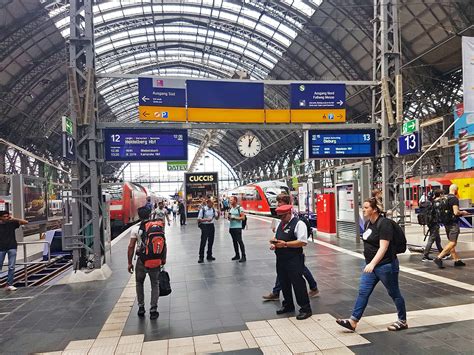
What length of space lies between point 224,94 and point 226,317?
224 inches

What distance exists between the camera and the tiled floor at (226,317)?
4.36m

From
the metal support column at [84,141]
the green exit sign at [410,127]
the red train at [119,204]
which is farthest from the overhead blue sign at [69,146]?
the red train at [119,204]

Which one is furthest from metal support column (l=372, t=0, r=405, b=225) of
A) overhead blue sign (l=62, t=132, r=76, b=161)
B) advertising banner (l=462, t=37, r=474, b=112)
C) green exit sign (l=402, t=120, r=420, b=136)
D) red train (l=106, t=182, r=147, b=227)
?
red train (l=106, t=182, r=147, b=227)

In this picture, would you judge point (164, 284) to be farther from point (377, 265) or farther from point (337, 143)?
point (337, 143)

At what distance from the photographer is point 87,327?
515 centimetres

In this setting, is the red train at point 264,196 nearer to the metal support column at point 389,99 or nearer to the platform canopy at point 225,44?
the platform canopy at point 225,44

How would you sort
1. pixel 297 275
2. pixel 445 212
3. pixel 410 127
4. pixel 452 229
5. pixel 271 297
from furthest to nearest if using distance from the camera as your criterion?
pixel 410 127, pixel 445 212, pixel 452 229, pixel 271 297, pixel 297 275

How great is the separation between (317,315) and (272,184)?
83.9 ft

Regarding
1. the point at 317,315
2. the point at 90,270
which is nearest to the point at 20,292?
the point at 90,270

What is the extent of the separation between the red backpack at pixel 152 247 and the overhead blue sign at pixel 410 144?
6594 mm

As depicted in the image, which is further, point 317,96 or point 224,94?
point 317,96

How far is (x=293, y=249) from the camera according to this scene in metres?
5.04

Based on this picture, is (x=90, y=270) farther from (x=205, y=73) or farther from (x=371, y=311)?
(x=205, y=73)

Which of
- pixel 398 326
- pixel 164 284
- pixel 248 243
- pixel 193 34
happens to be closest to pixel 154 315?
pixel 164 284
